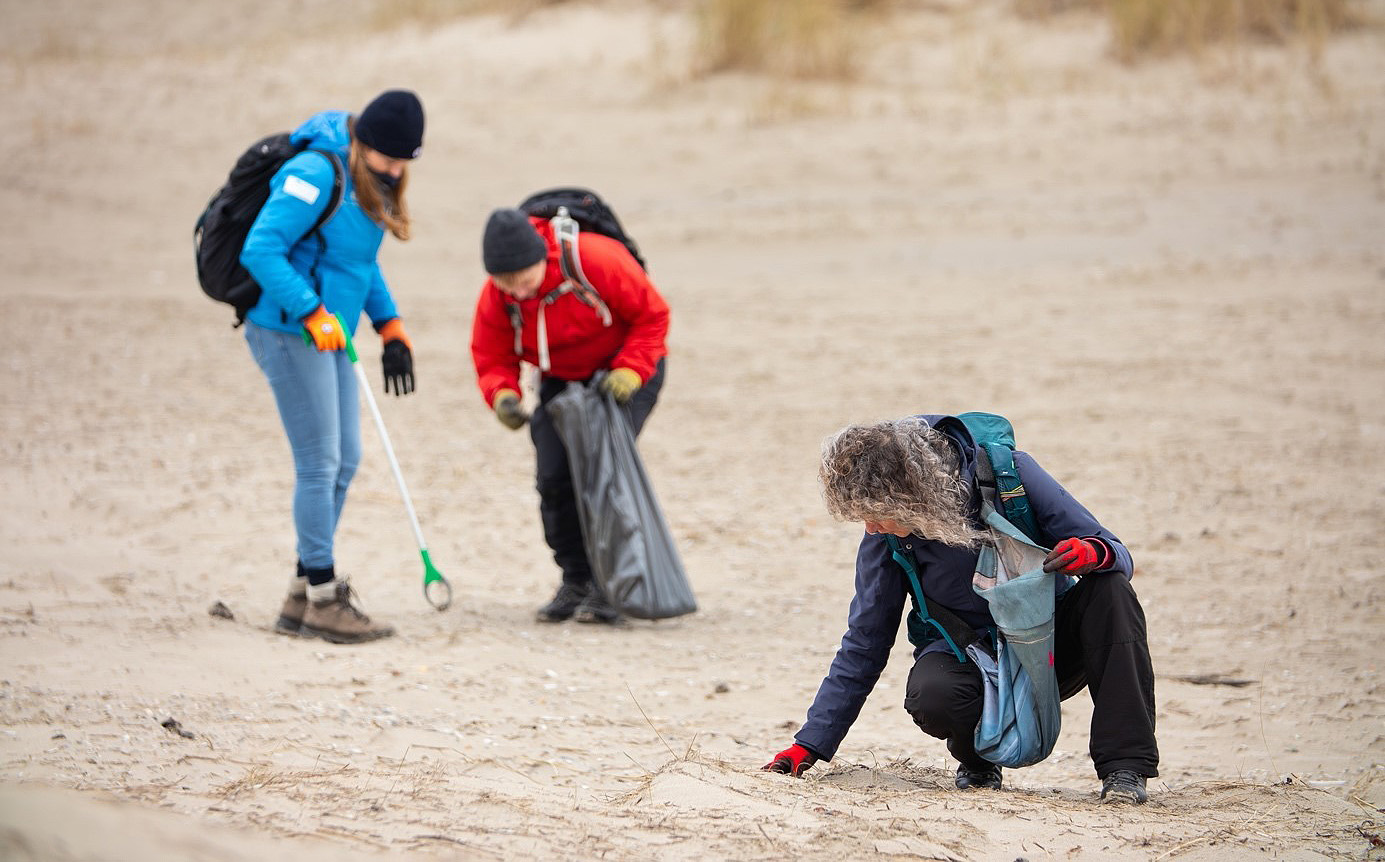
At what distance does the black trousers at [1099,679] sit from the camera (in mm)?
3480

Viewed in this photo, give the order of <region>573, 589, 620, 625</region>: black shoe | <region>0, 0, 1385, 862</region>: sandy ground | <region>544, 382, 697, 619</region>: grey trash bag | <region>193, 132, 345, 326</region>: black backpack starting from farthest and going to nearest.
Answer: <region>573, 589, 620, 625</region>: black shoe
<region>544, 382, 697, 619</region>: grey trash bag
<region>193, 132, 345, 326</region>: black backpack
<region>0, 0, 1385, 862</region>: sandy ground

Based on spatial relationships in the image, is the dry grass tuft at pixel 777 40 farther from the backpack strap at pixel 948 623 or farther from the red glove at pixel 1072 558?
the red glove at pixel 1072 558

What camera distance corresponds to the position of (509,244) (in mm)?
5098

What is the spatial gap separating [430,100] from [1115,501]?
1156cm

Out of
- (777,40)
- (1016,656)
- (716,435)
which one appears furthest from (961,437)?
(777,40)

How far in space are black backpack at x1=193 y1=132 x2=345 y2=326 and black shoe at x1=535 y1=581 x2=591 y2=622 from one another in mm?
1694

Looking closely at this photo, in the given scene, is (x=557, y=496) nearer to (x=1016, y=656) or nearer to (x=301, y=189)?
(x=301, y=189)

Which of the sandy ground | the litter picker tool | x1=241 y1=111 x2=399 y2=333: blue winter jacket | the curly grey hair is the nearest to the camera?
the curly grey hair

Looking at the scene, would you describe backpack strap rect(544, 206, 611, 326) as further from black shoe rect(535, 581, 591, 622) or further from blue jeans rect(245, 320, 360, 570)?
black shoe rect(535, 581, 591, 622)

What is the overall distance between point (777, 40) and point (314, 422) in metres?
12.4

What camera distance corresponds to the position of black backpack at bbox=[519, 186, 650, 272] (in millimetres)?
5480

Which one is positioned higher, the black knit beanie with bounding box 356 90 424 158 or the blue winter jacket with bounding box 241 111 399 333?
the black knit beanie with bounding box 356 90 424 158

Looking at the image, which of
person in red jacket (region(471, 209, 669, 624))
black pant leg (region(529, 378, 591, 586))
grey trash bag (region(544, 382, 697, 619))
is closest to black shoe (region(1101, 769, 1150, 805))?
grey trash bag (region(544, 382, 697, 619))

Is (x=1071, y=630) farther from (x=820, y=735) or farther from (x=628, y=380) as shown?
Answer: (x=628, y=380)
